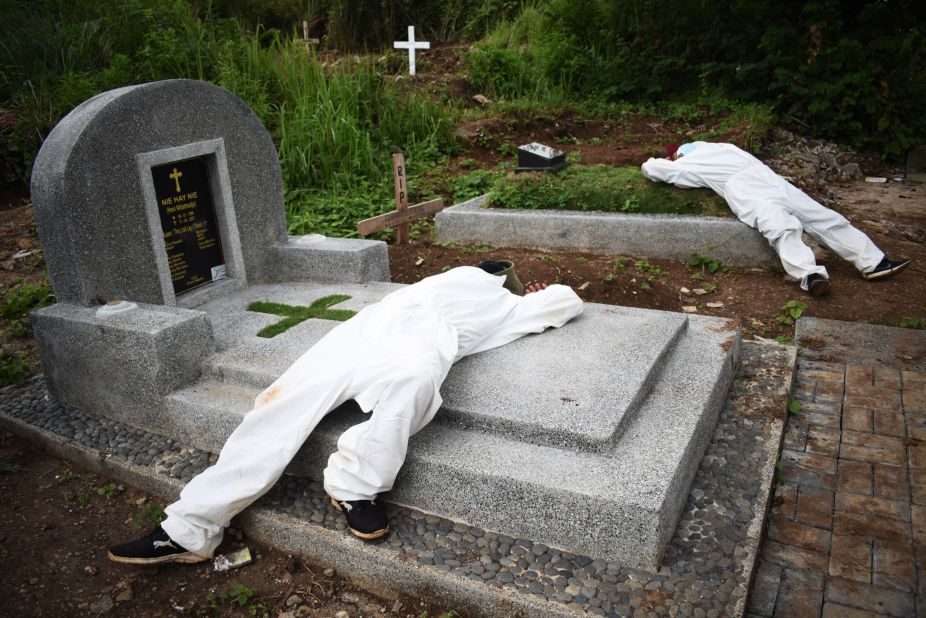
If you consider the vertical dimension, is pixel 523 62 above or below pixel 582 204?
above

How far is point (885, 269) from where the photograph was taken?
5.70m

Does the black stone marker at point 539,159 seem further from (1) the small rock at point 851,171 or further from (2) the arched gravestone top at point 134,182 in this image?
(1) the small rock at point 851,171

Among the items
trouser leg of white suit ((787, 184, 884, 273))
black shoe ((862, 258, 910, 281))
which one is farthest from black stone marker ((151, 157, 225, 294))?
black shoe ((862, 258, 910, 281))

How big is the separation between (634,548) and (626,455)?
42 cm

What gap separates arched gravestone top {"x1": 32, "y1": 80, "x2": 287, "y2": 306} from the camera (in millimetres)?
3949

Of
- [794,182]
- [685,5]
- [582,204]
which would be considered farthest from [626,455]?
[685,5]

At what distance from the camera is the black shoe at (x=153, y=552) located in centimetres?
307

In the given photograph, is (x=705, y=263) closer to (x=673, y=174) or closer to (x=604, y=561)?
(x=673, y=174)

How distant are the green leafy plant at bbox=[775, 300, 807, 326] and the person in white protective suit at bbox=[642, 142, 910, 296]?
258 mm

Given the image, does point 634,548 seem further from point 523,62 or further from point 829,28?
point 523,62

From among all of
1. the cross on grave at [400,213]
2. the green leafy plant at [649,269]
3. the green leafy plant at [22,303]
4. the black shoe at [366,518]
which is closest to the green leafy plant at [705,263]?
the green leafy plant at [649,269]

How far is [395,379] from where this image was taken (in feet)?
9.99

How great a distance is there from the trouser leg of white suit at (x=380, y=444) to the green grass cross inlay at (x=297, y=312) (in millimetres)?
1474

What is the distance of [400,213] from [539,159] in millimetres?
1660
